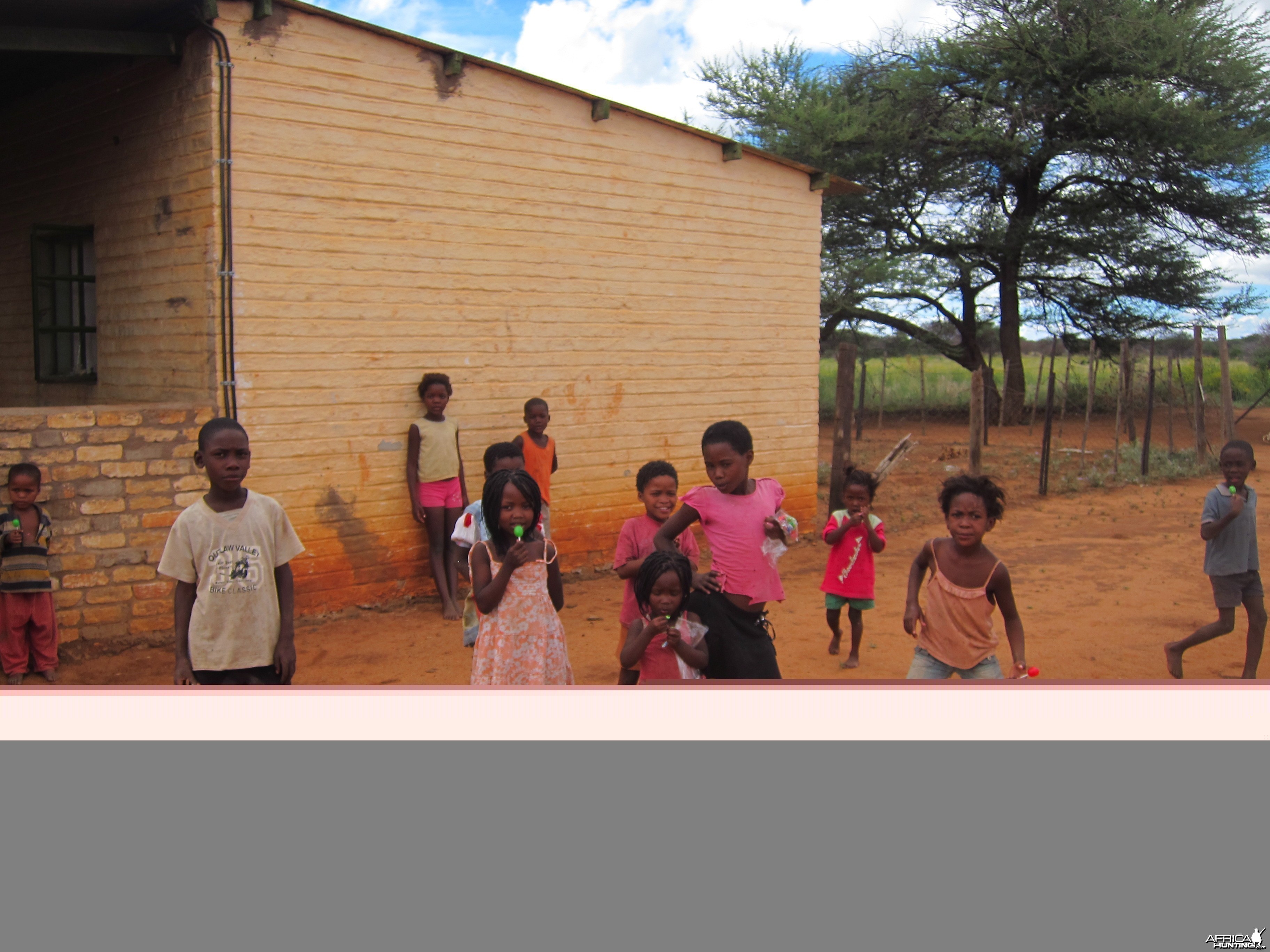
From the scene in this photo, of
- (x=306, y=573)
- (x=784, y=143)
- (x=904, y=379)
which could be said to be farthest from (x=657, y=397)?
(x=904, y=379)

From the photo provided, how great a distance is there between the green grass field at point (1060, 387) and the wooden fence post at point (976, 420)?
9140mm

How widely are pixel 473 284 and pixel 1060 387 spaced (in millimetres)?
21923

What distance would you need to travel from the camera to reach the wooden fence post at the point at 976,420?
11898 millimetres

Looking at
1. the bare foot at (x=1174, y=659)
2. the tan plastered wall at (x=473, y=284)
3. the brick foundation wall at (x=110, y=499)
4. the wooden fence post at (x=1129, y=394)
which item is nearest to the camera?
the bare foot at (x=1174, y=659)

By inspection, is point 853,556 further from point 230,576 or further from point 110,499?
point 110,499

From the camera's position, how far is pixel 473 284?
7.50m

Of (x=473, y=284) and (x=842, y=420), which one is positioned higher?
(x=473, y=284)

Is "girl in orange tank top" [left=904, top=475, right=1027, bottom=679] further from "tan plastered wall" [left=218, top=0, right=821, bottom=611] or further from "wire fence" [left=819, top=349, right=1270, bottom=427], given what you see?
"wire fence" [left=819, top=349, right=1270, bottom=427]

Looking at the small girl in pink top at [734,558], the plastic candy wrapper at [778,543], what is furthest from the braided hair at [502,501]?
the plastic candy wrapper at [778,543]

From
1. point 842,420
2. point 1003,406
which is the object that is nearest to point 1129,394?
point 1003,406

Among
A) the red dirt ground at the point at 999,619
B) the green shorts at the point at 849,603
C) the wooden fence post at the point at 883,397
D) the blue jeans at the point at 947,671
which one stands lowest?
the red dirt ground at the point at 999,619

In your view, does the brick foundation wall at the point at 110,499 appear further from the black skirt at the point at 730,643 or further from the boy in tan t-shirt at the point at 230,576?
the black skirt at the point at 730,643

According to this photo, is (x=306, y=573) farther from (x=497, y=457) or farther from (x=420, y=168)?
(x=420, y=168)

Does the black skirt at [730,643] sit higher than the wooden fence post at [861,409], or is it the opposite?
the wooden fence post at [861,409]
